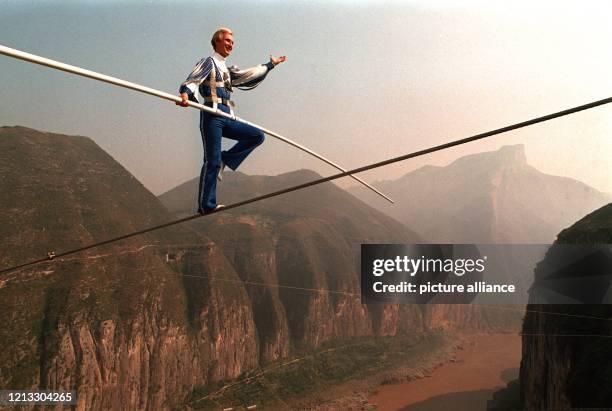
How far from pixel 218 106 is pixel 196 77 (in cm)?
58

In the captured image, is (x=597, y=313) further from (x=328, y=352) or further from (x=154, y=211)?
(x=154, y=211)

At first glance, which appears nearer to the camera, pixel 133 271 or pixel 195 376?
pixel 133 271

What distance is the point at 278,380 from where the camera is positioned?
100 meters

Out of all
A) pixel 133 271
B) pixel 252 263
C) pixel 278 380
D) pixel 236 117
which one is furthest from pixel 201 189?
pixel 252 263

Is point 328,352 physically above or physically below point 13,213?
below

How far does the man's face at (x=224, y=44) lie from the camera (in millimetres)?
7172

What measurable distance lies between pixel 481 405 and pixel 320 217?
84.1 m

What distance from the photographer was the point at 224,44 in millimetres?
7199

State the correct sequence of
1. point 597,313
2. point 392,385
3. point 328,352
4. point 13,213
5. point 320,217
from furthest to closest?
1. point 320,217
2. point 328,352
3. point 392,385
4. point 13,213
5. point 597,313

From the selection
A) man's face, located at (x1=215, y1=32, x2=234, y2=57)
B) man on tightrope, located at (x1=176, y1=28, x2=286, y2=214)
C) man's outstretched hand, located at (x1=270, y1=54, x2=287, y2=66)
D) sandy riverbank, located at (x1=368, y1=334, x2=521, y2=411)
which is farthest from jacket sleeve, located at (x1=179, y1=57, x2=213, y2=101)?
sandy riverbank, located at (x1=368, y1=334, x2=521, y2=411)

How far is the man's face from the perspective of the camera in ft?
23.5

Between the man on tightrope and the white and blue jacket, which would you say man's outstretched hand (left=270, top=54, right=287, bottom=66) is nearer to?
the man on tightrope

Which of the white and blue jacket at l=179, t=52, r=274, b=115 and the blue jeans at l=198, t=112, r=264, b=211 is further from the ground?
the white and blue jacket at l=179, t=52, r=274, b=115

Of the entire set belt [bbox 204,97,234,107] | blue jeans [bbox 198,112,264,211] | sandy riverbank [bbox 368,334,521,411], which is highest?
belt [bbox 204,97,234,107]
